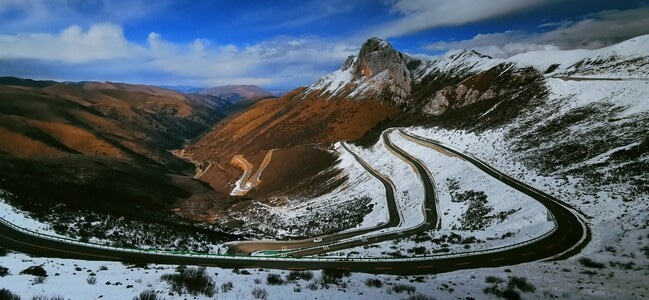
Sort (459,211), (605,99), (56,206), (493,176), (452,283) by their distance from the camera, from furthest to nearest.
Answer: (605,99) → (493,176) → (459,211) → (56,206) → (452,283)

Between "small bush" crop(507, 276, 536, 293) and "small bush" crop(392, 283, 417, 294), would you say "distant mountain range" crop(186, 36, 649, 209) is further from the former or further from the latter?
"small bush" crop(392, 283, 417, 294)

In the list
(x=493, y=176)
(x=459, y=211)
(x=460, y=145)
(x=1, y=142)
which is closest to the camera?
(x=459, y=211)

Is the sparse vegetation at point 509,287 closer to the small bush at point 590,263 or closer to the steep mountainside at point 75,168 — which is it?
the small bush at point 590,263

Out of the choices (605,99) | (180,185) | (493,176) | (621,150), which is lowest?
(180,185)

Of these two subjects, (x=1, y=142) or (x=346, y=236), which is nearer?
(x=346, y=236)

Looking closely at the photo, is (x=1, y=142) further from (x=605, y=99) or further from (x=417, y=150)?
(x=605, y=99)

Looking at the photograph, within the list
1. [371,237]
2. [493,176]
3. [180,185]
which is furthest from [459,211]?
[180,185]

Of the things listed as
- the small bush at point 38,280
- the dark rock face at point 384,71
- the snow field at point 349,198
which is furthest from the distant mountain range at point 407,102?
the small bush at point 38,280
